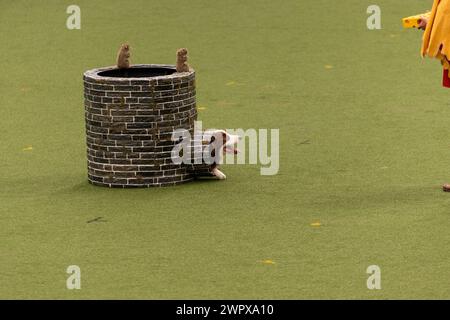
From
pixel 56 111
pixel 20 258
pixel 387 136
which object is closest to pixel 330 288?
pixel 20 258

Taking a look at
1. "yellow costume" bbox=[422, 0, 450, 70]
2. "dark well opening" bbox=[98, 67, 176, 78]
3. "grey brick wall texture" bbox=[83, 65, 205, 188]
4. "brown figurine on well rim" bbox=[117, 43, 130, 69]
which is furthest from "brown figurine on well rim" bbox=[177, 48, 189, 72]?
"yellow costume" bbox=[422, 0, 450, 70]

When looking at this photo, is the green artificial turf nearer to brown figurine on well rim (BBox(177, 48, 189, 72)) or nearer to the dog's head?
the dog's head

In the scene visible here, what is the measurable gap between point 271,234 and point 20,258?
1.61 metres

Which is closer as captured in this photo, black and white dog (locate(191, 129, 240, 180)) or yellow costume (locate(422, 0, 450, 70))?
yellow costume (locate(422, 0, 450, 70))

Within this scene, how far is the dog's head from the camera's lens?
1088cm

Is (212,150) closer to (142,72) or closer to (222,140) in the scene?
(222,140)

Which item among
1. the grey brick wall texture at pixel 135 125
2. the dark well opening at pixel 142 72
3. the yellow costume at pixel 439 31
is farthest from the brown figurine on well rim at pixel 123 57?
the yellow costume at pixel 439 31

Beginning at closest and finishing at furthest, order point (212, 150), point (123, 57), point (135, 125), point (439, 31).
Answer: point (439, 31), point (135, 125), point (212, 150), point (123, 57)

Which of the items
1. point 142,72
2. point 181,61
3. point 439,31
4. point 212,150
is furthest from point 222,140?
point 439,31

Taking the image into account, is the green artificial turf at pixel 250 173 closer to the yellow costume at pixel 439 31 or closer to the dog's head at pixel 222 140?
the dog's head at pixel 222 140

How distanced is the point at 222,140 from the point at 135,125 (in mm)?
681

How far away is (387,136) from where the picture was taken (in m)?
12.3

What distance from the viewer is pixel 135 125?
10648 millimetres

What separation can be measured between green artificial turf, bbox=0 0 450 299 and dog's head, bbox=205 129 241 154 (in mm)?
261
